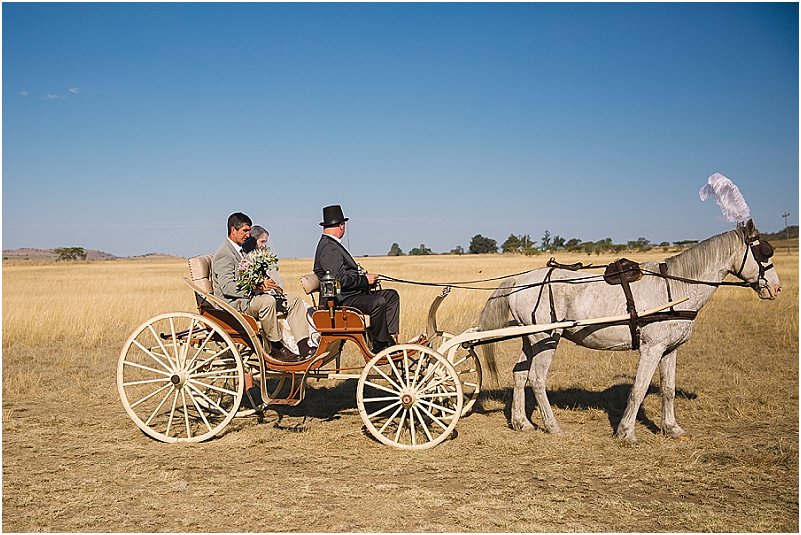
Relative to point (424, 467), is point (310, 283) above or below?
above

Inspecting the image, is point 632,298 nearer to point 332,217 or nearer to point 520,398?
point 520,398

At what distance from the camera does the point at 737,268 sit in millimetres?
7812

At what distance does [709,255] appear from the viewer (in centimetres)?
784

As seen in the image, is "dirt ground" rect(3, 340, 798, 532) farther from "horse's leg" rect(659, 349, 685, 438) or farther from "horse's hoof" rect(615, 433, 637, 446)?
"horse's leg" rect(659, 349, 685, 438)

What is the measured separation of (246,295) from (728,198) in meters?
5.46

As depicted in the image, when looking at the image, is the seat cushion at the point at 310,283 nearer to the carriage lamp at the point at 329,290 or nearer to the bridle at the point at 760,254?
the carriage lamp at the point at 329,290

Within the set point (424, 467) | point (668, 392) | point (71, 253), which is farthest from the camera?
point (71, 253)

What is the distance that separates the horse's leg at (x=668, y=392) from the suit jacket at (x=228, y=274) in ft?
16.0

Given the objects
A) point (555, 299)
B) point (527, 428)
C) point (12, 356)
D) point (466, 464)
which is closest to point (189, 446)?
point (466, 464)

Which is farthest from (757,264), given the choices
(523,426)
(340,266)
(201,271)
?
(201,271)

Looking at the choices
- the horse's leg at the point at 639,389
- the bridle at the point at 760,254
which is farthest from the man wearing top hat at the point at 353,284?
the bridle at the point at 760,254

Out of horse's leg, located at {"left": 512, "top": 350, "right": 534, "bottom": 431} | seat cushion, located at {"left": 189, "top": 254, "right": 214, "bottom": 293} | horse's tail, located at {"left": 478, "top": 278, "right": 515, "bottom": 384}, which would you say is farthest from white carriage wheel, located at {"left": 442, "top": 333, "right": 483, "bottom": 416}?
seat cushion, located at {"left": 189, "top": 254, "right": 214, "bottom": 293}

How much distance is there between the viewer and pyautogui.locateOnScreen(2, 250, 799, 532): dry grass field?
218 inches

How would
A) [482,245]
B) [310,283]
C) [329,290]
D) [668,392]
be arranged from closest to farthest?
[329,290] → [668,392] → [310,283] → [482,245]
